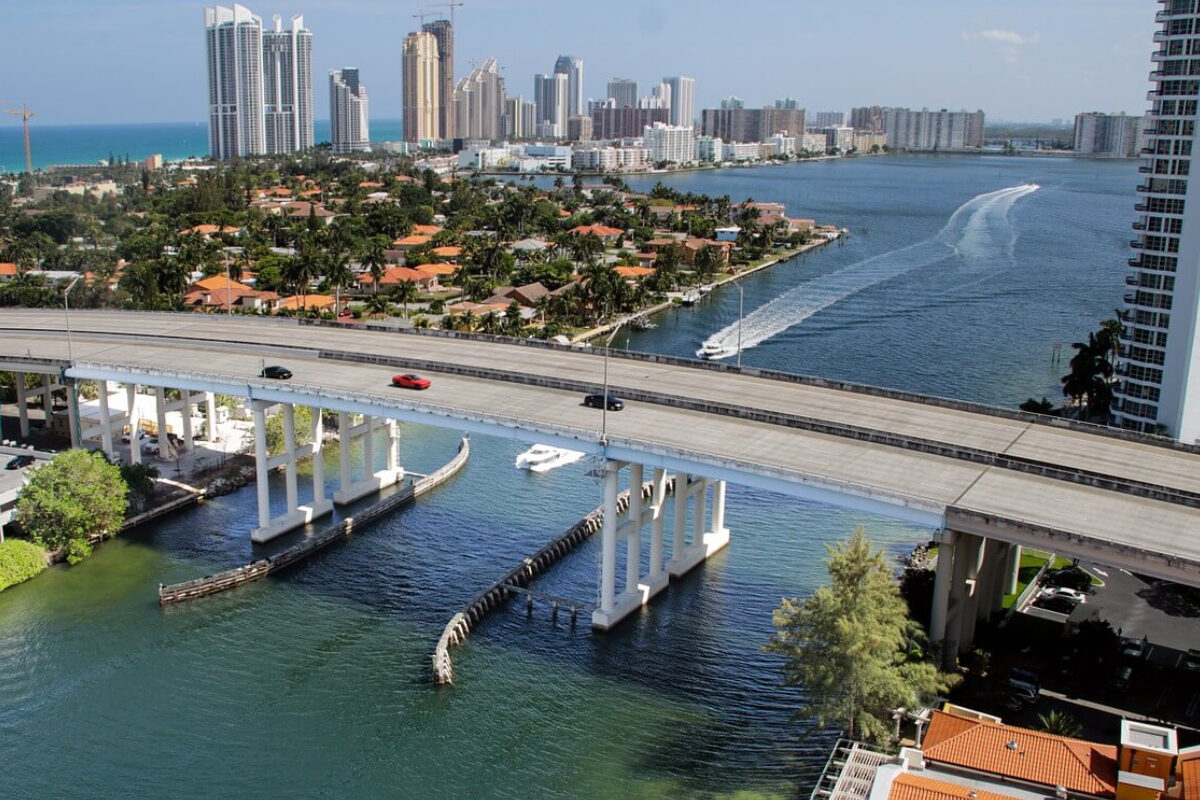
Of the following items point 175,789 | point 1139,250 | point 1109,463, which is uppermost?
point 1139,250

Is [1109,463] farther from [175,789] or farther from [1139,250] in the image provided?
[175,789]

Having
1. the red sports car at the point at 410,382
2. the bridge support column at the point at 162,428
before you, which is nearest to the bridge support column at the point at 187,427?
the bridge support column at the point at 162,428

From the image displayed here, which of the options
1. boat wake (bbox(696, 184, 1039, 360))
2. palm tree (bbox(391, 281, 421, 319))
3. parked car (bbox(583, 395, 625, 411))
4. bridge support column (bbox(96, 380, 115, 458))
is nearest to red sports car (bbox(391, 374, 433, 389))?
parked car (bbox(583, 395, 625, 411))

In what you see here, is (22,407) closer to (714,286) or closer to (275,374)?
(275,374)

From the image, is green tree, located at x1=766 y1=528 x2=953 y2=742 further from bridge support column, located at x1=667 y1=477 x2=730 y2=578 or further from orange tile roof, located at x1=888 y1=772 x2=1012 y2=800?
bridge support column, located at x1=667 y1=477 x2=730 y2=578

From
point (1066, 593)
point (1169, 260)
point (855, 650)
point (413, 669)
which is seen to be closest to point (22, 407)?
point (413, 669)

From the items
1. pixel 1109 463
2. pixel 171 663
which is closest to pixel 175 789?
pixel 171 663
